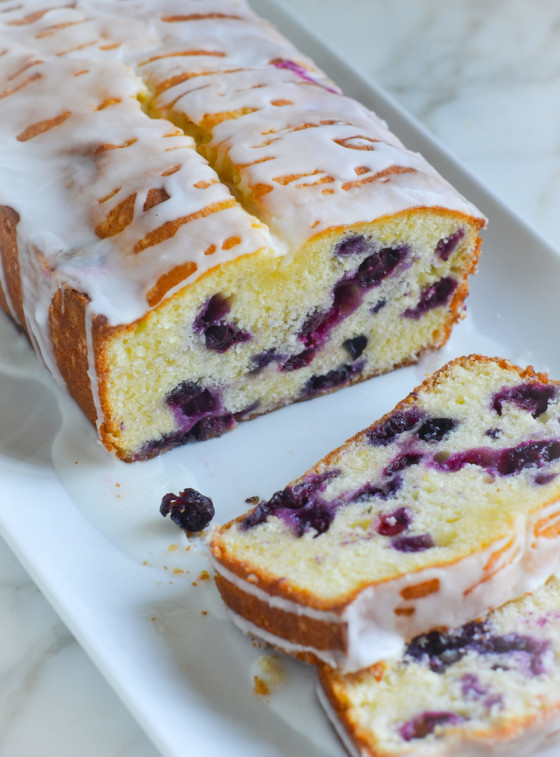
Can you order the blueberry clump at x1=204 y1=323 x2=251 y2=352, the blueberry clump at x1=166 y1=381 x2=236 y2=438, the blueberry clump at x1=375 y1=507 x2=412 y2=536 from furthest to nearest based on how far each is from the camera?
1. the blueberry clump at x1=166 y1=381 x2=236 y2=438
2. the blueberry clump at x1=204 y1=323 x2=251 y2=352
3. the blueberry clump at x1=375 y1=507 x2=412 y2=536

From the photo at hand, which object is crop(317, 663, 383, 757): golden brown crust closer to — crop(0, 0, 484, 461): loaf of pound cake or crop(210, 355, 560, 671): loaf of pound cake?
crop(210, 355, 560, 671): loaf of pound cake

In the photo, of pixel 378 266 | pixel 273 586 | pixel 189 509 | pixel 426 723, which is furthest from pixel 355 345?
pixel 426 723

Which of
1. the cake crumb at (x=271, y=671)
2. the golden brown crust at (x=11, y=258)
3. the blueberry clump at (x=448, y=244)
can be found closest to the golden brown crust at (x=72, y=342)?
the golden brown crust at (x=11, y=258)

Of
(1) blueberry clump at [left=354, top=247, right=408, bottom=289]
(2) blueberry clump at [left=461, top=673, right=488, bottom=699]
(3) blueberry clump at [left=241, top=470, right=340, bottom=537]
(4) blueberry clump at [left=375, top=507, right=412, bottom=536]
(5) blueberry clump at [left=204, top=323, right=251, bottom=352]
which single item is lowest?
(2) blueberry clump at [left=461, top=673, right=488, bottom=699]

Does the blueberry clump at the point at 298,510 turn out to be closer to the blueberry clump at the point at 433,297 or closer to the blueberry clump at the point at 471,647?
the blueberry clump at the point at 471,647

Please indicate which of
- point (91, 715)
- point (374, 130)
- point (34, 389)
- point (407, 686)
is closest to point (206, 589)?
point (91, 715)

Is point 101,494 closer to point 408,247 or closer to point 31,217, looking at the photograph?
point 31,217

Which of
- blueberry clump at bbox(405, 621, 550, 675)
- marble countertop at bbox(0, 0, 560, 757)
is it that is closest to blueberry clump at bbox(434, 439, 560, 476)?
blueberry clump at bbox(405, 621, 550, 675)

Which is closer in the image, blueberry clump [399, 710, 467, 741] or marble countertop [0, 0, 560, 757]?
blueberry clump [399, 710, 467, 741]

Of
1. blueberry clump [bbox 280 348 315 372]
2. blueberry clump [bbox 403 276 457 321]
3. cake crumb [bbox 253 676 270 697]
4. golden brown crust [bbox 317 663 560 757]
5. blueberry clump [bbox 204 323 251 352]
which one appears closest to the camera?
golden brown crust [bbox 317 663 560 757]
